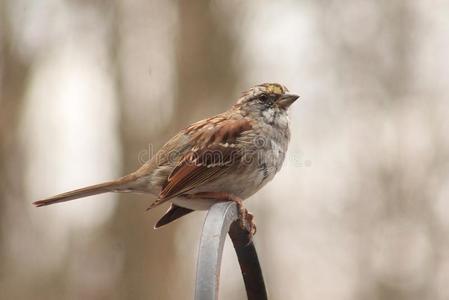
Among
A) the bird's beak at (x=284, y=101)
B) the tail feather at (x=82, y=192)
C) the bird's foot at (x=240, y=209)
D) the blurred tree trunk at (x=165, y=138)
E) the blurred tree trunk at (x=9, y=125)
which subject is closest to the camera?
the bird's foot at (x=240, y=209)

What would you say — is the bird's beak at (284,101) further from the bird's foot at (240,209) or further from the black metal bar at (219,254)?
the black metal bar at (219,254)

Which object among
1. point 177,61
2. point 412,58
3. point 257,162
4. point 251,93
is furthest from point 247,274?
point 412,58

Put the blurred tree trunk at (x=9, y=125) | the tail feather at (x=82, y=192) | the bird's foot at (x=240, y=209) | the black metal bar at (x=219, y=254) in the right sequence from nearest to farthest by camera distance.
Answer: the black metal bar at (x=219, y=254) < the bird's foot at (x=240, y=209) < the tail feather at (x=82, y=192) < the blurred tree trunk at (x=9, y=125)

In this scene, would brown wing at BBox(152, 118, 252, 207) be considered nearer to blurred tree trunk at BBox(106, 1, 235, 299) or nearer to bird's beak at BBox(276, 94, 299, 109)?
bird's beak at BBox(276, 94, 299, 109)

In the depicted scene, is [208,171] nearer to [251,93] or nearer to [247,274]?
[251,93]

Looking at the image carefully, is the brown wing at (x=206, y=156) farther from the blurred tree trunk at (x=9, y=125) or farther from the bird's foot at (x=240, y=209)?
the blurred tree trunk at (x=9, y=125)

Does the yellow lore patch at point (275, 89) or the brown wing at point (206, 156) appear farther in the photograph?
the yellow lore patch at point (275, 89)

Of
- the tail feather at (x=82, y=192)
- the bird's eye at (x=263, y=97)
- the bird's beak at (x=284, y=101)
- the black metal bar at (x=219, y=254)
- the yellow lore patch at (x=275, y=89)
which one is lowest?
the black metal bar at (x=219, y=254)

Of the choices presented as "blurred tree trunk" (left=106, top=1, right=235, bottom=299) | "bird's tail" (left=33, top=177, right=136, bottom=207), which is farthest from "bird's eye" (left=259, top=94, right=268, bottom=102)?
"blurred tree trunk" (left=106, top=1, right=235, bottom=299)

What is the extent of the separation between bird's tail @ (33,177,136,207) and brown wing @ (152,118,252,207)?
0.27 meters

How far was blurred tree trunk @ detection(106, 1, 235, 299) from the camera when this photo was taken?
8766 mm

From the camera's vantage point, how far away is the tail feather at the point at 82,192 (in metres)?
4.16

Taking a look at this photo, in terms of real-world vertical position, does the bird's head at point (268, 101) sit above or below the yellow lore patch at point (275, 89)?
below

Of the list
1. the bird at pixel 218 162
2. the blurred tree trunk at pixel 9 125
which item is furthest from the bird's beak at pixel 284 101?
the blurred tree trunk at pixel 9 125
